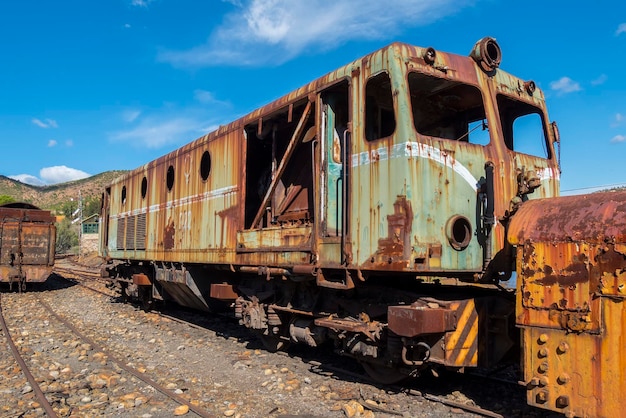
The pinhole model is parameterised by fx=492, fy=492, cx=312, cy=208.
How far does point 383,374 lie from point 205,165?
5322 mm

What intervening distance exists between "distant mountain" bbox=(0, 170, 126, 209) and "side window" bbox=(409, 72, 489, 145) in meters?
99.9

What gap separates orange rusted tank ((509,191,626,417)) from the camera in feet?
12.4

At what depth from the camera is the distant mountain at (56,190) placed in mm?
100000

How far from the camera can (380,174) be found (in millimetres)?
5301

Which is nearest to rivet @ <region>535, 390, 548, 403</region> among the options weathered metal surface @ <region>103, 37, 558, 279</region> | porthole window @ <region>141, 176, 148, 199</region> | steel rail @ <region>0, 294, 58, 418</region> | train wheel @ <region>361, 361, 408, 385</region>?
weathered metal surface @ <region>103, 37, 558, 279</region>

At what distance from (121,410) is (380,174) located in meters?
3.81

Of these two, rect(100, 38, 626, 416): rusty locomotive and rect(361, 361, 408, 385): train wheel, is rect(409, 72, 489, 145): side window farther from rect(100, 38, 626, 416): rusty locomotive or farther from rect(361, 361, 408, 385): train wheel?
rect(361, 361, 408, 385): train wheel

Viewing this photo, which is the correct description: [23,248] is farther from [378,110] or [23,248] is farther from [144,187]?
[378,110]

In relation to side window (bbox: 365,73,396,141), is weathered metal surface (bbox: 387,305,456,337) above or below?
below

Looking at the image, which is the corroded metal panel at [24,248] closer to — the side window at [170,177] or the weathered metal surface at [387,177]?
the side window at [170,177]

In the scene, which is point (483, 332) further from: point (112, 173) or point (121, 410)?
point (112, 173)

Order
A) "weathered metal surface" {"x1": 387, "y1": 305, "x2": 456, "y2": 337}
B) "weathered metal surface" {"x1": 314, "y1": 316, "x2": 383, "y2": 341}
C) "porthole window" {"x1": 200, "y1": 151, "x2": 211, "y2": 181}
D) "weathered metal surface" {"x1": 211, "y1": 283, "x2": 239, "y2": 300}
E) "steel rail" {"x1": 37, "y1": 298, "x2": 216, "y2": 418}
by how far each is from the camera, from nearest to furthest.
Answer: "weathered metal surface" {"x1": 387, "y1": 305, "x2": 456, "y2": 337}, "steel rail" {"x1": 37, "y1": 298, "x2": 216, "y2": 418}, "weathered metal surface" {"x1": 314, "y1": 316, "x2": 383, "y2": 341}, "weathered metal surface" {"x1": 211, "y1": 283, "x2": 239, "y2": 300}, "porthole window" {"x1": 200, "y1": 151, "x2": 211, "y2": 181}

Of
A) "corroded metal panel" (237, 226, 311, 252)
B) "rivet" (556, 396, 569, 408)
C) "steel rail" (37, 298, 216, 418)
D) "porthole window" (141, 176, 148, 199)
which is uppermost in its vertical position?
"porthole window" (141, 176, 148, 199)

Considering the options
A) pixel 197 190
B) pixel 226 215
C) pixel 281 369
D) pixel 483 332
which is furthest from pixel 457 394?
pixel 197 190
